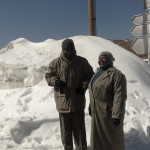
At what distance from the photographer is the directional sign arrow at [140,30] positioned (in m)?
8.47

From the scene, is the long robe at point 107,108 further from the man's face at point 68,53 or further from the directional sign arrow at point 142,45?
the directional sign arrow at point 142,45

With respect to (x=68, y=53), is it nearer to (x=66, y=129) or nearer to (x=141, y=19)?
(x=66, y=129)

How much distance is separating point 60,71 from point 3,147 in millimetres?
1796

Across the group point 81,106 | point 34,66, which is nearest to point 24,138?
point 81,106

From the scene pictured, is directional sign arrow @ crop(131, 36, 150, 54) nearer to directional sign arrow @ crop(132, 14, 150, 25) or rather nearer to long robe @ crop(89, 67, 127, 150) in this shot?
directional sign arrow @ crop(132, 14, 150, 25)

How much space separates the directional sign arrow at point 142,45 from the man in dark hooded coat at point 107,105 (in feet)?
11.6

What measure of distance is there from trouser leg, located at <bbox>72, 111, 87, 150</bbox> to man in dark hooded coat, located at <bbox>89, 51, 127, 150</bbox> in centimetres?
38

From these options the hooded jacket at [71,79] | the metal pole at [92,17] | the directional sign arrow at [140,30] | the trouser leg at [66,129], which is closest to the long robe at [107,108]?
the hooded jacket at [71,79]

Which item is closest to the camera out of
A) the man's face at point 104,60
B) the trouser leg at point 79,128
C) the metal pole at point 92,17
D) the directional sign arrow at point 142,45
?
the man's face at point 104,60

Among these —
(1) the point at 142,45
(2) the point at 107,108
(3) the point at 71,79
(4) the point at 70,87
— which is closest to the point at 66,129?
(4) the point at 70,87

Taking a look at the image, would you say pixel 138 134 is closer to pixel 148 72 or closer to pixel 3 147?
pixel 3 147

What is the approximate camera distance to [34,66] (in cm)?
977

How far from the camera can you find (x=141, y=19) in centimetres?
859

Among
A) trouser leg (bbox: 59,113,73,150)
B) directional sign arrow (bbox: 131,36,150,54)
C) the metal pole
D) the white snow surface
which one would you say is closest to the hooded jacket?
trouser leg (bbox: 59,113,73,150)
